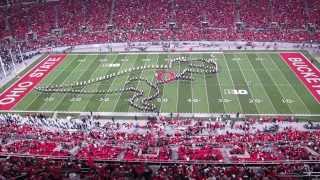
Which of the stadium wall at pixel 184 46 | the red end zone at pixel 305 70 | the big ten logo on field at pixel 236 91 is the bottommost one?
the big ten logo on field at pixel 236 91

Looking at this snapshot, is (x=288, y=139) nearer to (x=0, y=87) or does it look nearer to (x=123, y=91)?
(x=123, y=91)

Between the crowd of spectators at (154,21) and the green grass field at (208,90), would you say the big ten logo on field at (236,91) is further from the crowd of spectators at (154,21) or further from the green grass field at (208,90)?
the crowd of spectators at (154,21)

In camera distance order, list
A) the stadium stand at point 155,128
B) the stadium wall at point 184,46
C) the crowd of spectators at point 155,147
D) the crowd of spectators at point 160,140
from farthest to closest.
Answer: the stadium wall at point 184,46 → the crowd of spectators at point 160,140 → the stadium stand at point 155,128 → the crowd of spectators at point 155,147

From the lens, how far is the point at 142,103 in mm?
32812

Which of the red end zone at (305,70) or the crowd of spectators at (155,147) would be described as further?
the red end zone at (305,70)

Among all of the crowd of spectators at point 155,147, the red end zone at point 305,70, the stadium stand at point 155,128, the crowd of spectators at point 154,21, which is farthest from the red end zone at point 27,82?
the red end zone at point 305,70

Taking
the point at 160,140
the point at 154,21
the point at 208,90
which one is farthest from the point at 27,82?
the point at 154,21

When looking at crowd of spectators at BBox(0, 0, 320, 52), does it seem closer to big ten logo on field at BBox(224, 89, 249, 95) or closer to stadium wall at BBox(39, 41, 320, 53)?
stadium wall at BBox(39, 41, 320, 53)

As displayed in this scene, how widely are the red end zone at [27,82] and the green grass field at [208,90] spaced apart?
2.44ft

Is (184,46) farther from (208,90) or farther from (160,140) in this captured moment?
(160,140)

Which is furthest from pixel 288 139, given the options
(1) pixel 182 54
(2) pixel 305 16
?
(2) pixel 305 16

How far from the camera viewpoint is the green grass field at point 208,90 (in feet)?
105

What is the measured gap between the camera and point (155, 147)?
2308 cm

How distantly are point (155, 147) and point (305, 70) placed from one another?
69.4ft
